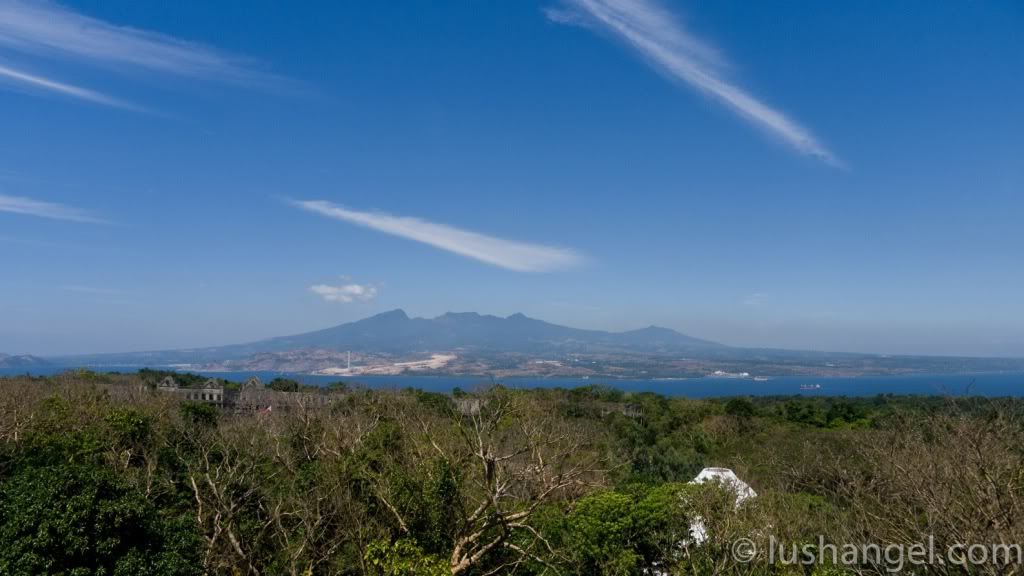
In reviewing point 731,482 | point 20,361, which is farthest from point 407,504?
point 20,361

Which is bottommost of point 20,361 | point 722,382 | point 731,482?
point 722,382

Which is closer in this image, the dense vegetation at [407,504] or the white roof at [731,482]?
the dense vegetation at [407,504]

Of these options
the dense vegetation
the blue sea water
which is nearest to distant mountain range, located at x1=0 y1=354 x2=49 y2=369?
the blue sea water

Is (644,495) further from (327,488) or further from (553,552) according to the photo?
(327,488)

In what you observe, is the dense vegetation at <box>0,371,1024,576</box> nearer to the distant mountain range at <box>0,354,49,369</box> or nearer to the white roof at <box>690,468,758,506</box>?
the white roof at <box>690,468,758,506</box>

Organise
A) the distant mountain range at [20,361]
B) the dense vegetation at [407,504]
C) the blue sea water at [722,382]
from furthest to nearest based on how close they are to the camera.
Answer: the distant mountain range at [20,361] < the blue sea water at [722,382] < the dense vegetation at [407,504]

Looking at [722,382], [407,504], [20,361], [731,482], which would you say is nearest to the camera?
[407,504]

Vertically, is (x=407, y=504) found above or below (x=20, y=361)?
above

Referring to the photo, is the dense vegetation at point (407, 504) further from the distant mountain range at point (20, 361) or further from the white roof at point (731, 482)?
the distant mountain range at point (20, 361)

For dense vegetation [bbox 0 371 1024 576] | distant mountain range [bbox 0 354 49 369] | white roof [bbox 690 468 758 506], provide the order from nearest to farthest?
1. dense vegetation [bbox 0 371 1024 576]
2. white roof [bbox 690 468 758 506]
3. distant mountain range [bbox 0 354 49 369]

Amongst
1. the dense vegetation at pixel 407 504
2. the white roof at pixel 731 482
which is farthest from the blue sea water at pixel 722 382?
the dense vegetation at pixel 407 504

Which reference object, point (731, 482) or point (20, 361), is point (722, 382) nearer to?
point (731, 482)
